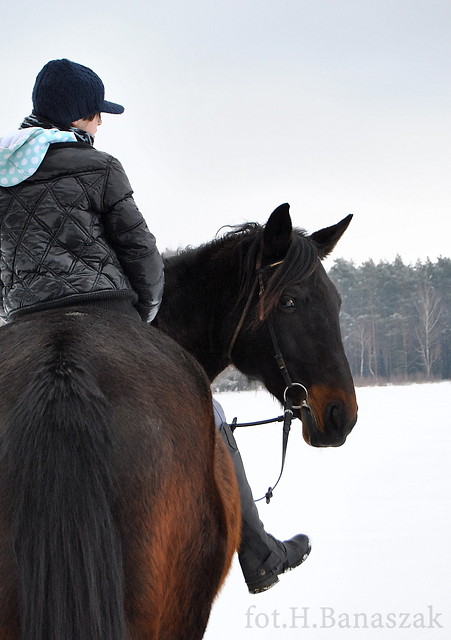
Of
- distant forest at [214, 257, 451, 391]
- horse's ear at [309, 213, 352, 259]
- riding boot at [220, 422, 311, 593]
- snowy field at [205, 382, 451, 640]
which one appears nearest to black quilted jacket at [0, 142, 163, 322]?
riding boot at [220, 422, 311, 593]

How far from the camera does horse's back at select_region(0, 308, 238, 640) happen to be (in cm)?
161

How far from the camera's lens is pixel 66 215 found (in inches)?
92.0

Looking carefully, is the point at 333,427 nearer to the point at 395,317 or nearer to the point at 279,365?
the point at 279,365

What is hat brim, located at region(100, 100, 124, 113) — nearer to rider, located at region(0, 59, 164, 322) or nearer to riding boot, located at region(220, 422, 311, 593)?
rider, located at region(0, 59, 164, 322)

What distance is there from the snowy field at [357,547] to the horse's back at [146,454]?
3080 millimetres

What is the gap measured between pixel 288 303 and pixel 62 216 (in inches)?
52.8

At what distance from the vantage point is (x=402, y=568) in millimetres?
5746

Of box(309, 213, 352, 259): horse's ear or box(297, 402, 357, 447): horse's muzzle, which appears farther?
box(309, 213, 352, 259): horse's ear

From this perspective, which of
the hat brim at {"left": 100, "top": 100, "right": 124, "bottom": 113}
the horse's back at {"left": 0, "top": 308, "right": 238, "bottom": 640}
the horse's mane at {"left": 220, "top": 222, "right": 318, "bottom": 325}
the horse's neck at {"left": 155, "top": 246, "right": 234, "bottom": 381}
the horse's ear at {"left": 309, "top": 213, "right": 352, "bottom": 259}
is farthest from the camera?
the horse's ear at {"left": 309, "top": 213, "right": 352, "bottom": 259}

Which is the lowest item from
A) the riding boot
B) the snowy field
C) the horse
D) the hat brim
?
the snowy field

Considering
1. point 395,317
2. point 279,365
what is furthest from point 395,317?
point 279,365

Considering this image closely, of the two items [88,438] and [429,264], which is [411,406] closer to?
[88,438]

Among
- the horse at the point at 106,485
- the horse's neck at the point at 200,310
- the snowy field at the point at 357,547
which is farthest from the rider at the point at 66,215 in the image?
the snowy field at the point at 357,547

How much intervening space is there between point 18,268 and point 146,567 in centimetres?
119
